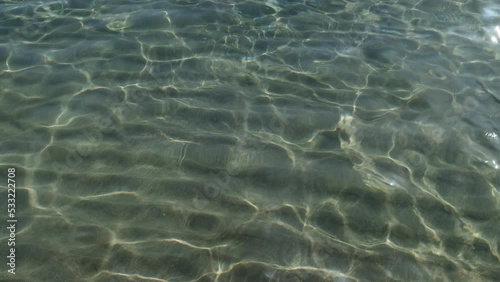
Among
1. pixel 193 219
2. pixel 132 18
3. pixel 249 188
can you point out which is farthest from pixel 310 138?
pixel 132 18

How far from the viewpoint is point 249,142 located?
5199 mm

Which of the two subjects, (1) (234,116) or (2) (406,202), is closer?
(2) (406,202)

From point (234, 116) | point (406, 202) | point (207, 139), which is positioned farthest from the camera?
point (234, 116)

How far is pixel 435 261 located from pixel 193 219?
2.24 metres

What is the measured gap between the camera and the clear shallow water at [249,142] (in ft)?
13.4

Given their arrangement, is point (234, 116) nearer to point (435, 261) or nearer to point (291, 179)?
point (291, 179)

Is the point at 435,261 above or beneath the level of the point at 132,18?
beneath

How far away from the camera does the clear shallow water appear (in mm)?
4070

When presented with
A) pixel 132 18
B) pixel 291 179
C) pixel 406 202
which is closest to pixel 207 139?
pixel 291 179

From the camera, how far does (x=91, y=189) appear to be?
455cm

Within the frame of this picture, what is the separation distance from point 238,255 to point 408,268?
1506mm

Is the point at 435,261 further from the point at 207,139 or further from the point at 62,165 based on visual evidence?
the point at 62,165

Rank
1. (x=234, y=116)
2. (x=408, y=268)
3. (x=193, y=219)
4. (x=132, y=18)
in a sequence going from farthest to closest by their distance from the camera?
1. (x=132, y=18)
2. (x=234, y=116)
3. (x=193, y=219)
4. (x=408, y=268)

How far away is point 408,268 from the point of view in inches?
159
